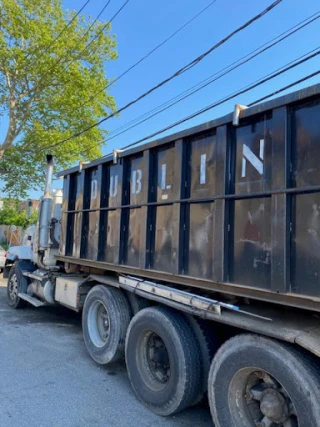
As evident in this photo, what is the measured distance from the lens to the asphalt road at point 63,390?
340 cm

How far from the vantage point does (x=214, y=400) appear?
2951mm

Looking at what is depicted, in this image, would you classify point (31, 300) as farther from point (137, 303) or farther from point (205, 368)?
point (205, 368)

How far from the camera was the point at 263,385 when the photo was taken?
281 centimetres

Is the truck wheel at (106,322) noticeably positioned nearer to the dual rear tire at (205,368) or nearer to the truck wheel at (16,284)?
the dual rear tire at (205,368)

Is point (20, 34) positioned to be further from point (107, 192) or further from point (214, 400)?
point (214, 400)

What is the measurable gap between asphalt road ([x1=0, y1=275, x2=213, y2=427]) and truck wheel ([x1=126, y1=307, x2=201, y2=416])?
7.5 inches

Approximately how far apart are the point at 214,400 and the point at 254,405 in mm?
343

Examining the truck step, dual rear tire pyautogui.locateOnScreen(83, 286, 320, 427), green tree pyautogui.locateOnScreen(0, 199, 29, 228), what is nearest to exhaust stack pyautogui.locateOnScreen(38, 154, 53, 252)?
the truck step

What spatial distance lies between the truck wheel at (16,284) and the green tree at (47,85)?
10.4 m

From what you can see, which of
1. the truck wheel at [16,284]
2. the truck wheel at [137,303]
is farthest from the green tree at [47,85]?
the truck wheel at [137,303]

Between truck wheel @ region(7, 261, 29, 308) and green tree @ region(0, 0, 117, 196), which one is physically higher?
green tree @ region(0, 0, 117, 196)

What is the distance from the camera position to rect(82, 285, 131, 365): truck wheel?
4.52 metres

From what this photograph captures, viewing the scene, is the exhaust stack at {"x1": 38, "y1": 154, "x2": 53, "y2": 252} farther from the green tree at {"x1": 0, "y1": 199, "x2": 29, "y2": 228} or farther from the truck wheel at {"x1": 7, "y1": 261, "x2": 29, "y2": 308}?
the green tree at {"x1": 0, "y1": 199, "x2": 29, "y2": 228}

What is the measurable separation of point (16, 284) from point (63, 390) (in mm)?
4877
